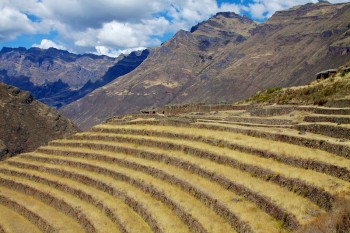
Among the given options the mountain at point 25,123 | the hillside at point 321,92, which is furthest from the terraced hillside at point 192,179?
the mountain at point 25,123

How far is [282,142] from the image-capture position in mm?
25938

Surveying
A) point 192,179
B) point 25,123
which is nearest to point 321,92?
point 192,179

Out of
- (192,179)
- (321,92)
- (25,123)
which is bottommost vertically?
(25,123)

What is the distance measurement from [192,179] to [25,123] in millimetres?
111269

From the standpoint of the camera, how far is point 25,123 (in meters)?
125

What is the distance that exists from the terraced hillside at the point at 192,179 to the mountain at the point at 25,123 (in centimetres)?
7276

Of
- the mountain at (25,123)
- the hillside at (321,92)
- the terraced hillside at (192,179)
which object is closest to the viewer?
the terraced hillside at (192,179)

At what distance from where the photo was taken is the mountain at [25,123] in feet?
373

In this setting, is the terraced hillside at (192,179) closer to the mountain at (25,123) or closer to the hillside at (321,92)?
the hillside at (321,92)

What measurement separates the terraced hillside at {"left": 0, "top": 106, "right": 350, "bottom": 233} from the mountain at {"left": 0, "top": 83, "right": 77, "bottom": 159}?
239ft

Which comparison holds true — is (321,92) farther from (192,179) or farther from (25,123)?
(25,123)

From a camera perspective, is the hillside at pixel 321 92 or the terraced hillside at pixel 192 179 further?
the hillside at pixel 321 92

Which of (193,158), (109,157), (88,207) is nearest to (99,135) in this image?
(109,157)

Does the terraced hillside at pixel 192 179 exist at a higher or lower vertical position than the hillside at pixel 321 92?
lower
